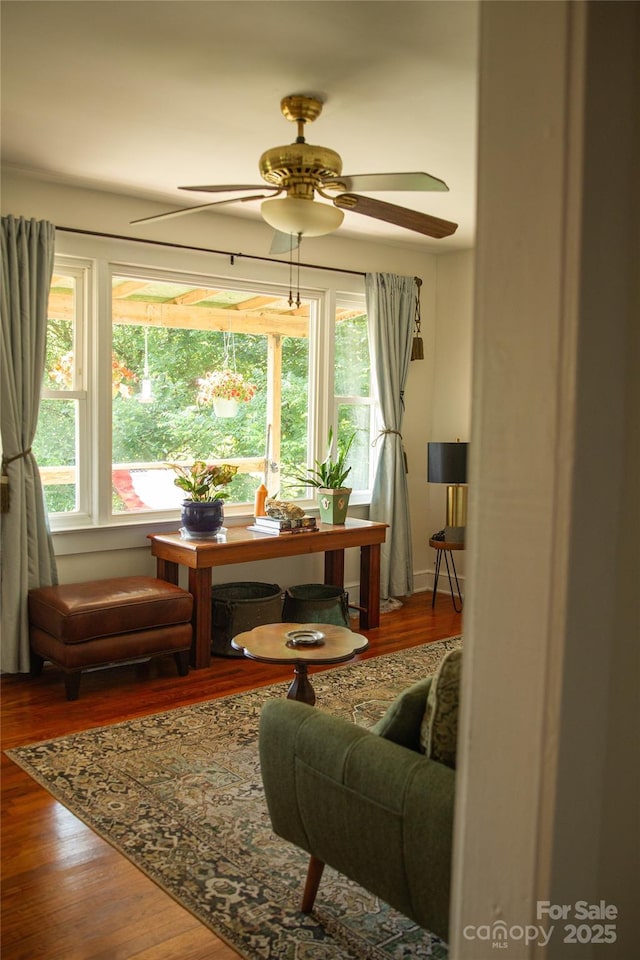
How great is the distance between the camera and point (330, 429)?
5.60 meters

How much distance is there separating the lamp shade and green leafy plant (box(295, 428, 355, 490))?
0.61 meters

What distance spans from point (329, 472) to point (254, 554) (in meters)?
0.97

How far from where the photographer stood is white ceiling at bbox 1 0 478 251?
2.45 meters

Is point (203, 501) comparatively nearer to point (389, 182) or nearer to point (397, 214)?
point (397, 214)

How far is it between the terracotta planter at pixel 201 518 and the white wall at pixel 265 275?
1.06 ft

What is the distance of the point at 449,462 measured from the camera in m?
5.42

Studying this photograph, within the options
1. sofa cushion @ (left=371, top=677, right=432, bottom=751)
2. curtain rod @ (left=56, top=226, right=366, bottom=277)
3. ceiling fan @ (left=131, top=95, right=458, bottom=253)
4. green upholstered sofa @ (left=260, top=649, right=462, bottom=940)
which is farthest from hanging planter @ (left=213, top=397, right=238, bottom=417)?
sofa cushion @ (left=371, top=677, right=432, bottom=751)

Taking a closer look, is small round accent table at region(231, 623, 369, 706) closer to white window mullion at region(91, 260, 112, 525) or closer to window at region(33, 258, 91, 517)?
white window mullion at region(91, 260, 112, 525)

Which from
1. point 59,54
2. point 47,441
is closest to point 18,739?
point 47,441

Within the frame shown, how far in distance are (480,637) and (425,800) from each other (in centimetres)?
69

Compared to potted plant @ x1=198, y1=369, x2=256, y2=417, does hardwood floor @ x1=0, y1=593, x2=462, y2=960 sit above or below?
below

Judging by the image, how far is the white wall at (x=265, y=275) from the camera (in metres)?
4.38

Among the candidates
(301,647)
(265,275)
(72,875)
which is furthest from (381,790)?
(265,275)

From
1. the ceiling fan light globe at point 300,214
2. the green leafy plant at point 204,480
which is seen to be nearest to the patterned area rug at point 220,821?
the green leafy plant at point 204,480
